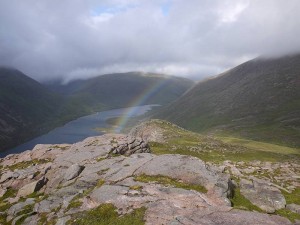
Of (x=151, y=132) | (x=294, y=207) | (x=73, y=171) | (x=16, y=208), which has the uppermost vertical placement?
(x=151, y=132)

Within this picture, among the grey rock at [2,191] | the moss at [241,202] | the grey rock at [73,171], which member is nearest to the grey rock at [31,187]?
the grey rock at [2,191]

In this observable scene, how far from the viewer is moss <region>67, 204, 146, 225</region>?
26.8 meters

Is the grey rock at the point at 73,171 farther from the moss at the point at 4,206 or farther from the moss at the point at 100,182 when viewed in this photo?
the moss at the point at 4,206

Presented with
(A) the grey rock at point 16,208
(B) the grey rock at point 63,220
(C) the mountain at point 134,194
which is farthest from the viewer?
(A) the grey rock at point 16,208

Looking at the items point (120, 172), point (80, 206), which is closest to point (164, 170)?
point (120, 172)

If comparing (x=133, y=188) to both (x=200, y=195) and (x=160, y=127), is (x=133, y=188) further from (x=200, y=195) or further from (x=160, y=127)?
(x=160, y=127)

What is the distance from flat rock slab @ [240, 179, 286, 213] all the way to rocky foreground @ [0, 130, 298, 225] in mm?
108

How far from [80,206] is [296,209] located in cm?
2242

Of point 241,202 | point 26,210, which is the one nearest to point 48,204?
point 26,210

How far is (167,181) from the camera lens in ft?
114

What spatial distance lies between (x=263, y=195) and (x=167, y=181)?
11.1 m

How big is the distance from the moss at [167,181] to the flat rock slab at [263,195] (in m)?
6.27

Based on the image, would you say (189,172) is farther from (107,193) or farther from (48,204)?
(48,204)

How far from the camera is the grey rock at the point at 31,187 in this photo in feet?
134
